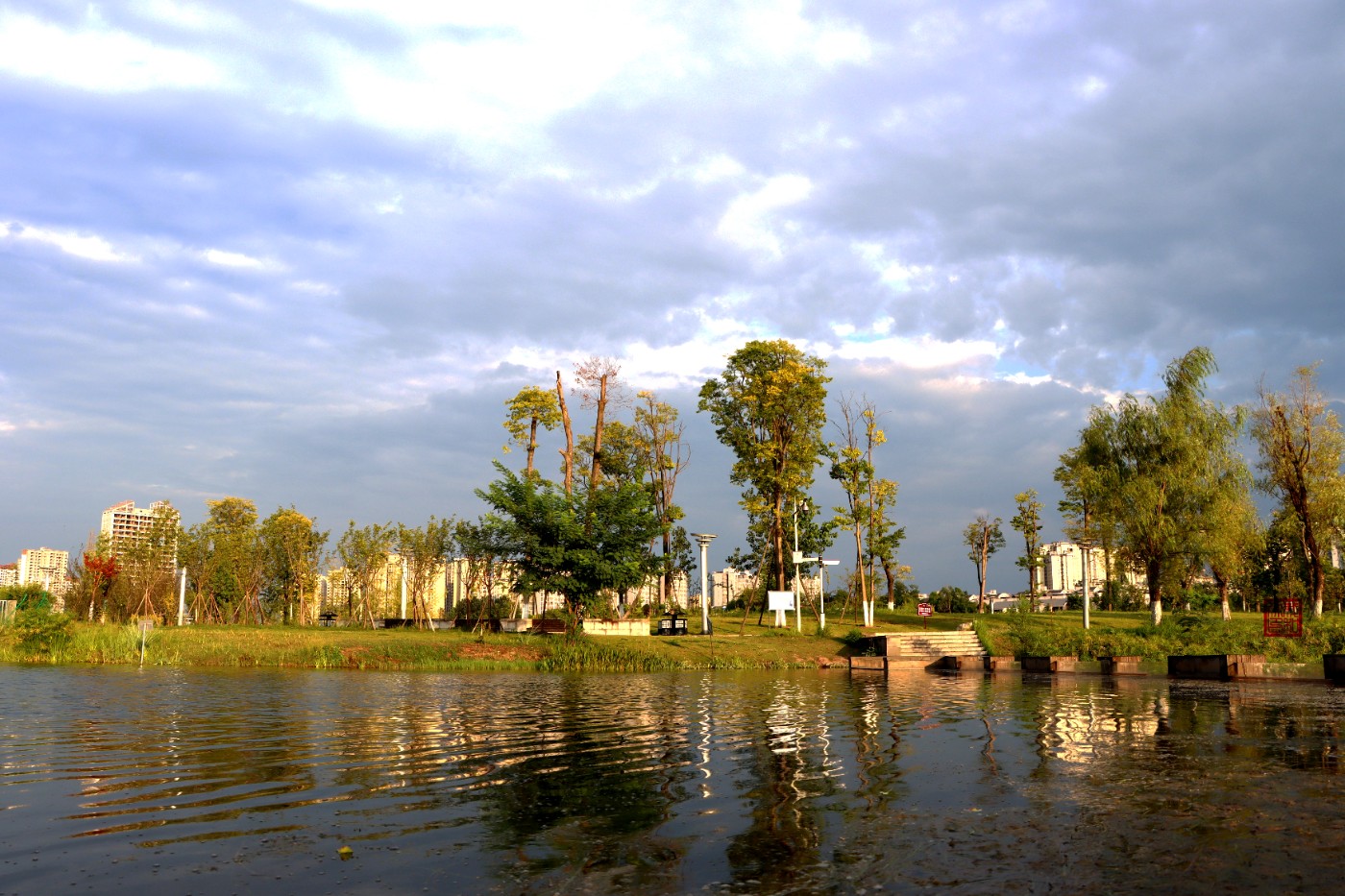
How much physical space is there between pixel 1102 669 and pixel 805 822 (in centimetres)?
2849

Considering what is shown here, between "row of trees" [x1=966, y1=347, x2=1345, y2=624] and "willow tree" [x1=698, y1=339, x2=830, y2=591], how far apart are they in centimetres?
1477

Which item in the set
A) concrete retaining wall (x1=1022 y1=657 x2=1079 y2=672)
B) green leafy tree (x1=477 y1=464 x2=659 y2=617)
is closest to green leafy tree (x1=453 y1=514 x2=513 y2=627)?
green leafy tree (x1=477 y1=464 x2=659 y2=617)

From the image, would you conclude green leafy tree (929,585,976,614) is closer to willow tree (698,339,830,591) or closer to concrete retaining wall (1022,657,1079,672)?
willow tree (698,339,830,591)

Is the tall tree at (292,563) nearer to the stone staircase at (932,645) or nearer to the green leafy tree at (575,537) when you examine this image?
the green leafy tree at (575,537)

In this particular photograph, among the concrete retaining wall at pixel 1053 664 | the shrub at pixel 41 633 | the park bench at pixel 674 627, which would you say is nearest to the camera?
the shrub at pixel 41 633

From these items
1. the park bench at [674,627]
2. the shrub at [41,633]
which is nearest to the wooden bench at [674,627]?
the park bench at [674,627]

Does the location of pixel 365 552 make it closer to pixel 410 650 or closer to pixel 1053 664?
pixel 410 650

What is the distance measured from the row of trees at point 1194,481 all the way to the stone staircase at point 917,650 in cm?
1097

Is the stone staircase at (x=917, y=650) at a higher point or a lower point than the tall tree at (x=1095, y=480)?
lower

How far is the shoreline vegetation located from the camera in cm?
3055

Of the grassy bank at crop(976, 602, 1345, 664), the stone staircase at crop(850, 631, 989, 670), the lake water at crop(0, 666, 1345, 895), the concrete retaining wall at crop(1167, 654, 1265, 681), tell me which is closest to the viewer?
the lake water at crop(0, 666, 1345, 895)

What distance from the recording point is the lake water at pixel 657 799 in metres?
6.00

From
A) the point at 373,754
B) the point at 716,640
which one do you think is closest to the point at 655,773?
the point at 373,754

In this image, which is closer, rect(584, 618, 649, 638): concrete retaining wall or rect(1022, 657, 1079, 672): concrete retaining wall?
rect(1022, 657, 1079, 672): concrete retaining wall
